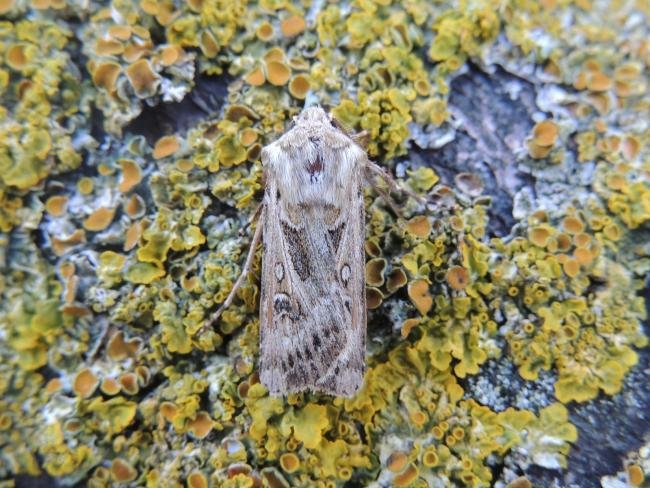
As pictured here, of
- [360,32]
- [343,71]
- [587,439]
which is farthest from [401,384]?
[360,32]

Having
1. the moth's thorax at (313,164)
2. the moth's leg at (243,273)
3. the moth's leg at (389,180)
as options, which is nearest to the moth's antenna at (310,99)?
the moth's thorax at (313,164)

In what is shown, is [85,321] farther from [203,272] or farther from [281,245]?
[281,245]

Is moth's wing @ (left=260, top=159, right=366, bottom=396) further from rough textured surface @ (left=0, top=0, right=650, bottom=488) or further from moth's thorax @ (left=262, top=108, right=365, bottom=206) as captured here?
rough textured surface @ (left=0, top=0, right=650, bottom=488)

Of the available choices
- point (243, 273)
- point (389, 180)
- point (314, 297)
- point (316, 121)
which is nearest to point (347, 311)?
point (314, 297)

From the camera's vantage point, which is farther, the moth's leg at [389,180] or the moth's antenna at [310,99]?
the moth's antenna at [310,99]

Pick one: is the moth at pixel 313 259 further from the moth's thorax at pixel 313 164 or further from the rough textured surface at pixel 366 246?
the rough textured surface at pixel 366 246

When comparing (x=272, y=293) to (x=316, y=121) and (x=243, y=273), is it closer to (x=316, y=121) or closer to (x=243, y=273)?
(x=243, y=273)

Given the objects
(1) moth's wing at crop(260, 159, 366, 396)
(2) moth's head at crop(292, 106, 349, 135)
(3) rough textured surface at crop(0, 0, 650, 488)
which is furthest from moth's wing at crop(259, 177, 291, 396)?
(2) moth's head at crop(292, 106, 349, 135)

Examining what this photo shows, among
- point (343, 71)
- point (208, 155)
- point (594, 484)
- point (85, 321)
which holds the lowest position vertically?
point (594, 484)
